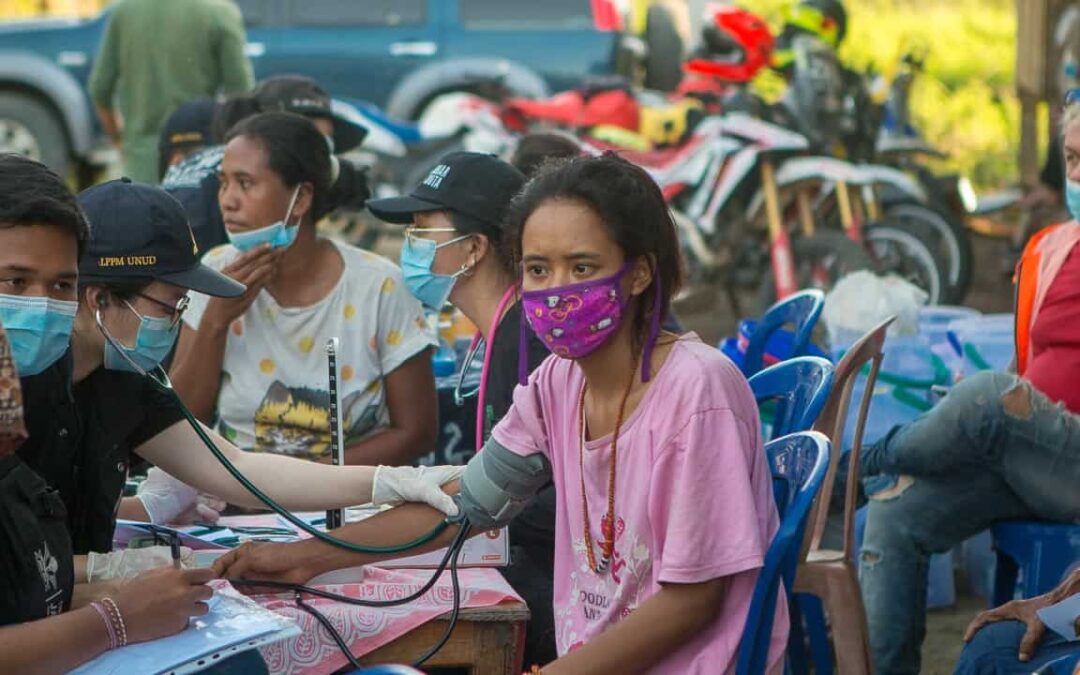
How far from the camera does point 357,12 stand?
1035 centimetres

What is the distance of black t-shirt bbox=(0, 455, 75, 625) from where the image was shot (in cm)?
234

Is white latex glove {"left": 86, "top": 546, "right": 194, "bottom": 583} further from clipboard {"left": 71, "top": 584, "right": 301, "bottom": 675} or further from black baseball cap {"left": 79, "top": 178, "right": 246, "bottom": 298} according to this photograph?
black baseball cap {"left": 79, "top": 178, "right": 246, "bottom": 298}

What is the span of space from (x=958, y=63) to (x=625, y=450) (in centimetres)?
1278

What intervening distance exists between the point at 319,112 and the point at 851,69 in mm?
4230

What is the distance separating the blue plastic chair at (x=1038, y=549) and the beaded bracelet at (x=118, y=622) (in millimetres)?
1944

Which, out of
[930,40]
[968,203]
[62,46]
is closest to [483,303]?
[968,203]

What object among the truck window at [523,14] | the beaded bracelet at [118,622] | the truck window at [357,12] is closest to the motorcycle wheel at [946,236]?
the truck window at [523,14]

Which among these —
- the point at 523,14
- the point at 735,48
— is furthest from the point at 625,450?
the point at 523,14

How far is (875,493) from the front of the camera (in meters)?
3.67

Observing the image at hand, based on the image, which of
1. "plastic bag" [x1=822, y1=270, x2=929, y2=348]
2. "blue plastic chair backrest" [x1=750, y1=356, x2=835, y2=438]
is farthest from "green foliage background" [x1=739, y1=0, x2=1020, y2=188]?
"blue plastic chair backrest" [x1=750, y1=356, x2=835, y2=438]

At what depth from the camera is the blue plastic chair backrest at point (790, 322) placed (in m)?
3.72

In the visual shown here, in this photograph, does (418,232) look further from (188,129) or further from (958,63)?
(958,63)

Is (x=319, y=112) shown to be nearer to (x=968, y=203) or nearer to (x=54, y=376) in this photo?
(x=54, y=376)

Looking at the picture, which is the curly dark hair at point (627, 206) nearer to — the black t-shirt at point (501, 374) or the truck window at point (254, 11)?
the black t-shirt at point (501, 374)
